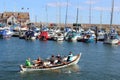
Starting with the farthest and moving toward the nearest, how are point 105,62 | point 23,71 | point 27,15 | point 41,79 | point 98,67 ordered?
1. point 27,15
2. point 105,62
3. point 98,67
4. point 23,71
5. point 41,79

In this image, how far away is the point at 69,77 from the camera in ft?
150

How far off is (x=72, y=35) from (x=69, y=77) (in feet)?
216

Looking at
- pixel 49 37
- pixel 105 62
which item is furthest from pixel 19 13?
pixel 105 62

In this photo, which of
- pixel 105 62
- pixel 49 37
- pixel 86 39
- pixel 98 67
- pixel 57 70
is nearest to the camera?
pixel 57 70

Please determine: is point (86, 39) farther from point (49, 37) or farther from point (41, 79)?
point (41, 79)

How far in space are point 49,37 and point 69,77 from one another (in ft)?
223

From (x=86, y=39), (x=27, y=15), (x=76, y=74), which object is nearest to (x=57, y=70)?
(x=76, y=74)

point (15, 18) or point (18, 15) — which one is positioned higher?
point (18, 15)

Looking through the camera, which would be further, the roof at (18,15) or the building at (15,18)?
the roof at (18,15)

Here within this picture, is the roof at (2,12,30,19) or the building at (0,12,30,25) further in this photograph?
the roof at (2,12,30,19)

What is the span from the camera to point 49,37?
372 feet

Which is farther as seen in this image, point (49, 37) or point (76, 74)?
point (49, 37)

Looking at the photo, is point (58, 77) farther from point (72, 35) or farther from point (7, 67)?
point (72, 35)

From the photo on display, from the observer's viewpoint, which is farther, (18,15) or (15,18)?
(18,15)
